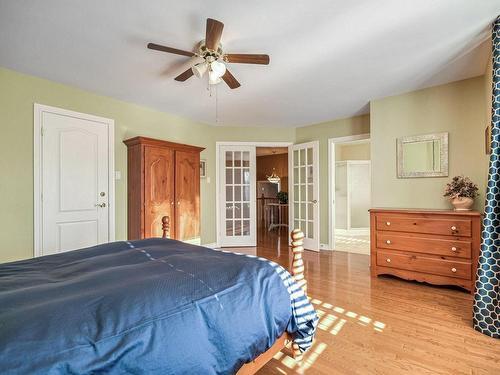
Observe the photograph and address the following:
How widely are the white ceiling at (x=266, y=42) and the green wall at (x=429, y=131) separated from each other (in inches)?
7.9

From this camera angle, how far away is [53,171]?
3.14m

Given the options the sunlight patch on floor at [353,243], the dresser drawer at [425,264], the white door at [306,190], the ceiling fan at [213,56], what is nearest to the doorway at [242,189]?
the white door at [306,190]

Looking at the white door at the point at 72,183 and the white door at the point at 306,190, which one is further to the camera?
the white door at the point at 306,190

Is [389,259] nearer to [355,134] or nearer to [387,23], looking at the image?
[355,134]

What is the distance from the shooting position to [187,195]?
412 centimetres

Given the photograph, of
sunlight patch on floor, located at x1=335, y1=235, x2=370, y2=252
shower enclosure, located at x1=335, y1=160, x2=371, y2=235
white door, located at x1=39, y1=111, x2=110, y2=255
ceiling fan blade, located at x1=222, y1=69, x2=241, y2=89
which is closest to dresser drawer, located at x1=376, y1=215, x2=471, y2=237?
sunlight patch on floor, located at x1=335, y1=235, x2=370, y2=252

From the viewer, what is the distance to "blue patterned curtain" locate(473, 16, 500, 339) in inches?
79.2

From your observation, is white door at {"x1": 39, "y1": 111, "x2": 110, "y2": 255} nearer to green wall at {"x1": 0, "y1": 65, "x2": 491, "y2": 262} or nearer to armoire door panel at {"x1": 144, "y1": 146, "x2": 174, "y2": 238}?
green wall at {"x1": 0, "y1": 65, "x2": 491, "y2": 262}

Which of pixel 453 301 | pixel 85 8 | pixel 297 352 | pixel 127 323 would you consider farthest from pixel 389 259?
pixel 85 8

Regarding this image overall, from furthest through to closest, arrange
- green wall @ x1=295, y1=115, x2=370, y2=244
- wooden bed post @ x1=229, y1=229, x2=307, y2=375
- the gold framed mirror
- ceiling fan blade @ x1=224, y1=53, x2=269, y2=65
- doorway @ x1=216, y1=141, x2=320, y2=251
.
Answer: doorway @ x1=216, y1=141, x2=320, y2=251, green wall @ x1=295, y1=115, x2=370, y2=244, the gold framed mirror, ceiling fan blade @ x1=224, y1=53, x2=269, y2=65, wooden bed post @ x1=229, y1=229, x2=307, y2=375

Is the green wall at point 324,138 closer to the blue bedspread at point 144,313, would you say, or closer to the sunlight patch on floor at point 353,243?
the sunlight patch on floor at point 353,243

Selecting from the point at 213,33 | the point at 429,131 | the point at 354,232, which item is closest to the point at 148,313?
the point at 213,33

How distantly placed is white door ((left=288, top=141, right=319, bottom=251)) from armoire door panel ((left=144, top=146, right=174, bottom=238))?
8.36ft

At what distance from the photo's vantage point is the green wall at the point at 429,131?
3100 millimetres
